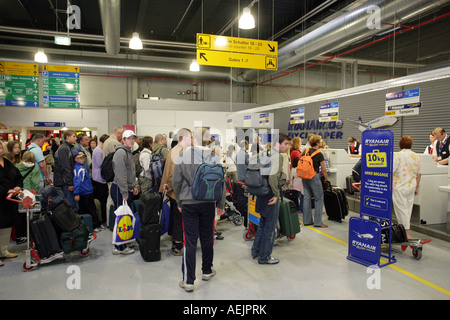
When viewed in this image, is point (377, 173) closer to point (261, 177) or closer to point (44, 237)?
point (261, 177)

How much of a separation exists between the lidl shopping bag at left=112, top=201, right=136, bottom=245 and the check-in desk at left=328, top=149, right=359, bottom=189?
427 centimetres

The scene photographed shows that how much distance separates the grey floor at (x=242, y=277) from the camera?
9.66 feet

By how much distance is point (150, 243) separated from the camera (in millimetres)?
3742

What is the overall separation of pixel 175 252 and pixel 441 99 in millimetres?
6985

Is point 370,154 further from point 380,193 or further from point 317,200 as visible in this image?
point 317,200

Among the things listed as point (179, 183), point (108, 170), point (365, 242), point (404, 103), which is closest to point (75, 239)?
point (108, 170)

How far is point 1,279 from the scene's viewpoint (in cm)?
325

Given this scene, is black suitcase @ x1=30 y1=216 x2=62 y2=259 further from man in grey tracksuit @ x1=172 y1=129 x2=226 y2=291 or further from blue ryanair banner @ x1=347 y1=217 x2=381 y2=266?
blue ryanair banner @ x1=347 y1=217 x2=381 y2=266

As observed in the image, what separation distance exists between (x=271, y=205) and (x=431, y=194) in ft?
10.8

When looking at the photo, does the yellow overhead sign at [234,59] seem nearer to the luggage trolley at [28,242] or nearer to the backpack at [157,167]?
the backpack at [157,167]

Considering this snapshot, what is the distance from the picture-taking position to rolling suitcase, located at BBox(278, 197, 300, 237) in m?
4.23

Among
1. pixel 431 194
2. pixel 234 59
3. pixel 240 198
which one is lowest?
pixel 240 198

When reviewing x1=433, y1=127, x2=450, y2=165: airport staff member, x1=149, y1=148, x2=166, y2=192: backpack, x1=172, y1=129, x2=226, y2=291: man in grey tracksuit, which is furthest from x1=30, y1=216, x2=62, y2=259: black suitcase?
x1=433, y1=127, x2=450, y2=165: airport staff member

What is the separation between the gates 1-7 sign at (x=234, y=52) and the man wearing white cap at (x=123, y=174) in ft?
10.0
